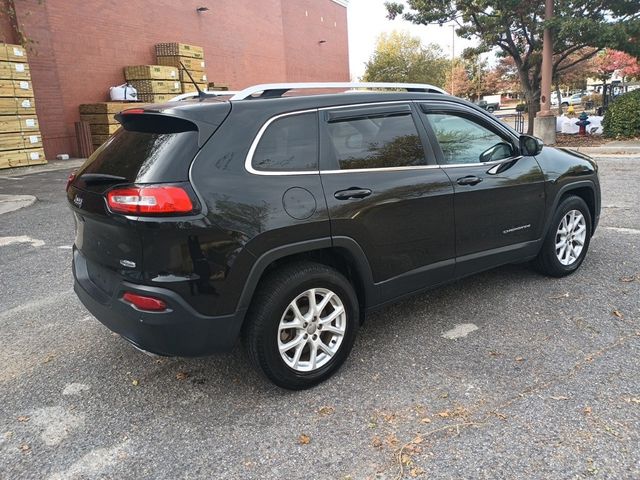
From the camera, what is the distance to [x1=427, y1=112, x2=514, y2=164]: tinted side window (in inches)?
150

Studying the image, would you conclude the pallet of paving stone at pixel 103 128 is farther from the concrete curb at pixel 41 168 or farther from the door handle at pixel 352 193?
the door handle at pixel 352 193

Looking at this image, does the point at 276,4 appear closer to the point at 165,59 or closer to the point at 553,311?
the point at 165,59

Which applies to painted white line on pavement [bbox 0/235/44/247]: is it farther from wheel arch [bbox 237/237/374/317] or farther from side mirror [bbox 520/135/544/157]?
side mirror [bbox 520/135/544/157]

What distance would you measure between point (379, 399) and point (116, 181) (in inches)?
74.2

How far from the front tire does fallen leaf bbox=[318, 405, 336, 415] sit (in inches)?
8.2

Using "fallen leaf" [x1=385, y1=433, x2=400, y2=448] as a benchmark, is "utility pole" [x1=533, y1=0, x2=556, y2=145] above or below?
above

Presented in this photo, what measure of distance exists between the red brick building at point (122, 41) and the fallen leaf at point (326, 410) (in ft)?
41.0

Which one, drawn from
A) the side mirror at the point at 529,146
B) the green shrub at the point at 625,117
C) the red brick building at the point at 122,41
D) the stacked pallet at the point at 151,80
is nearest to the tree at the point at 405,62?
the red brick building at the point at 122,41

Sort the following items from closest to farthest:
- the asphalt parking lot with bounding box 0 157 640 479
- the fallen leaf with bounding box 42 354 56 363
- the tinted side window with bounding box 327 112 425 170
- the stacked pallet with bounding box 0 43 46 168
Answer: the asphalt parking lot with bounding box 0 157 640 479, the tinted side window with bounding box 327 112 425 170, the fallen leaf with bounding box 42 354 56 363, the stacked pallet with bounding box 0 43 46 168

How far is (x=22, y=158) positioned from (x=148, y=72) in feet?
14.6

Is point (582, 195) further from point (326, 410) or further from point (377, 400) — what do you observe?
point (326, 410)

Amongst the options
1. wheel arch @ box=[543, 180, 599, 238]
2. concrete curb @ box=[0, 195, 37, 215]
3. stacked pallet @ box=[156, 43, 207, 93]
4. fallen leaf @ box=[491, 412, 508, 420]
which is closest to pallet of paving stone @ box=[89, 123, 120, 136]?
stacked pallet @ box=[156, 43, 207, 93]

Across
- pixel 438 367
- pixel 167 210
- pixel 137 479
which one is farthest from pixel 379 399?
pixel 167 210

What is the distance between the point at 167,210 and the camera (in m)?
2.63
